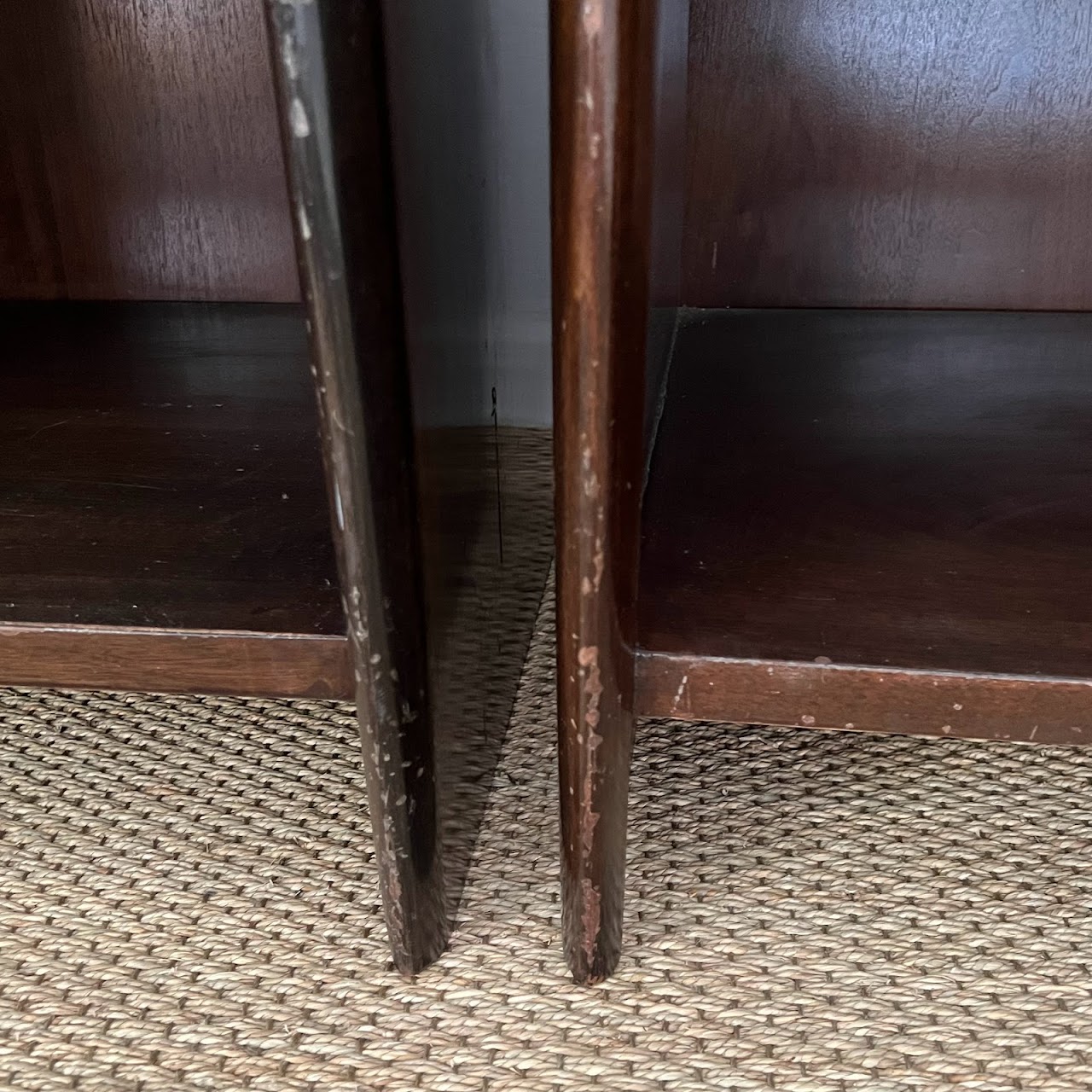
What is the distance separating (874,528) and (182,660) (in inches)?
12.7

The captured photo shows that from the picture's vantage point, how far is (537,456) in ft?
3.32

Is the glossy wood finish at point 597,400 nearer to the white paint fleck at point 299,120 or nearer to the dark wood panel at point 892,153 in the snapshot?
the white paint fleck at point 299,120

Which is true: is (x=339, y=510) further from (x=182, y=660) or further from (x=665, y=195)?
(x=665, y=195)

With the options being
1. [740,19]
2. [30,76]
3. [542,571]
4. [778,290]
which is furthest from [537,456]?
[30,76]

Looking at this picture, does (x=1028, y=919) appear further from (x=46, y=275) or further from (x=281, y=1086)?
(x=46, y=275)

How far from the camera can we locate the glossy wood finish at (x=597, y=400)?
375mm

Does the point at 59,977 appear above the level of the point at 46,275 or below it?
below

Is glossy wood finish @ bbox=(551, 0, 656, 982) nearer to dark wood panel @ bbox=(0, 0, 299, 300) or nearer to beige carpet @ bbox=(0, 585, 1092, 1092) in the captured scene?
beige carpet @ bbox=(0, 585, 1092, 1092)

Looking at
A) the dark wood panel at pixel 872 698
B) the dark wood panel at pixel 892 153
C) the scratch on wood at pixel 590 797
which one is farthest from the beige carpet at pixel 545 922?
the dark wood panel at pixel 892 153

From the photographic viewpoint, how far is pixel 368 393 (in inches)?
16.9

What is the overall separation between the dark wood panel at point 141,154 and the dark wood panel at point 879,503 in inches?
14.6

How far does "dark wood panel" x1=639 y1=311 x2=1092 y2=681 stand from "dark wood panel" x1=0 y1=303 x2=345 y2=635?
0.18 meters

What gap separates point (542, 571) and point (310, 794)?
0.92 ft

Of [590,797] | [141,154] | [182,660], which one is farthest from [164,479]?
[141,154]
